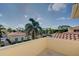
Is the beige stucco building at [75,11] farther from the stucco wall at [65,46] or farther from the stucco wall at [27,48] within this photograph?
the stucco wall at [27,48]

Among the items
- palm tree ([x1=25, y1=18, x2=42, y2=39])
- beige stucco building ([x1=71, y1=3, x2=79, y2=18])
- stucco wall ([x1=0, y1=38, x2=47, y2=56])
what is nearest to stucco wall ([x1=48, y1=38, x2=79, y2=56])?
stucco wall ([x1=0, y1=38, x2=47, y2=56])

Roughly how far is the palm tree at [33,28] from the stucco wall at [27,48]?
0.12 meters

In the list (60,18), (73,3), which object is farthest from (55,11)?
(73,3)

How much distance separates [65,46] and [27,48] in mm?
613

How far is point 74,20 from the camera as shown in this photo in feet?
7.25

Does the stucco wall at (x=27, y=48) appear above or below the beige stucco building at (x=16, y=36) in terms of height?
below

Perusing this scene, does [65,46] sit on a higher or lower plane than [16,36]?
lower

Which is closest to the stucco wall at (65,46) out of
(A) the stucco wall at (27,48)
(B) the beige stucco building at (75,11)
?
(A) the stucco wall at (27,48)

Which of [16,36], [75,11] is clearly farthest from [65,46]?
[16,36]

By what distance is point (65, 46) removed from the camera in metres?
2.25

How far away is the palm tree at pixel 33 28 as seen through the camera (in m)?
2.21

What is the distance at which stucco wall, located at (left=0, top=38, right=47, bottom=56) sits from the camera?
214cm

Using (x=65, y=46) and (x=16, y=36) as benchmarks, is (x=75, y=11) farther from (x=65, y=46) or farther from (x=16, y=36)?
(x=16, y=36)

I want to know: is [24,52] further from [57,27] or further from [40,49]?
[57,27]
